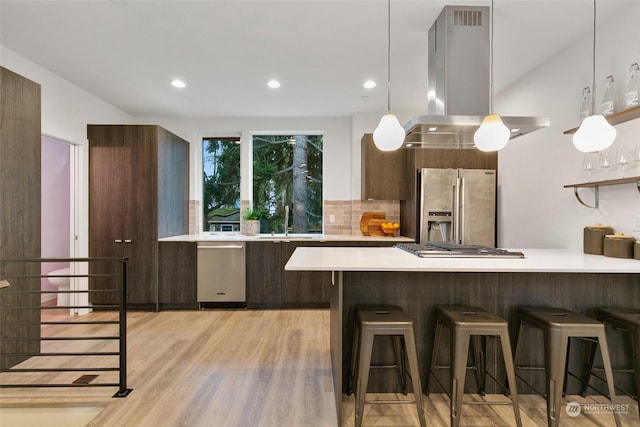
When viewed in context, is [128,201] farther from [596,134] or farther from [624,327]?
[624,327]

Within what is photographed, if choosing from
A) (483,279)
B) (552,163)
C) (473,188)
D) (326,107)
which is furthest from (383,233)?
(483,279)

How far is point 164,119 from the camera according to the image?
537 cm

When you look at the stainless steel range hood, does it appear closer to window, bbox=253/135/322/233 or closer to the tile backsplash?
the tile backsplash

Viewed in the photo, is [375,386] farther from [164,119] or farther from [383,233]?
[164,119]

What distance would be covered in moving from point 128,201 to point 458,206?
3.83m

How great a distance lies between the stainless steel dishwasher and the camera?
4.58 metres

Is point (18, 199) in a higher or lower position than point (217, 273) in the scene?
higher

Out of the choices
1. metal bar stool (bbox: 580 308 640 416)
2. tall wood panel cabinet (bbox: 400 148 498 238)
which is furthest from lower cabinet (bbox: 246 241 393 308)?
metal bar stool (bbox: 580 308 640 416)

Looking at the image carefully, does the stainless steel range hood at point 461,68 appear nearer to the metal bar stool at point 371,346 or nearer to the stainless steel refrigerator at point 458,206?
the metal bar stool at point 371,346

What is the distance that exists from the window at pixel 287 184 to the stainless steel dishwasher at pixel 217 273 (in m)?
1.00

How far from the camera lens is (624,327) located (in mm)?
2141

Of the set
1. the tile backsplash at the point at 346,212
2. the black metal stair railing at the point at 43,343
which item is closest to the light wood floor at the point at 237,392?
the black metal stair railing at the point at 43,343

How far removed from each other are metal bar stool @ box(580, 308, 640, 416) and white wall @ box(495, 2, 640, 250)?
67 centimetres

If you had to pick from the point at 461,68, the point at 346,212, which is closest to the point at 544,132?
the point at 461,68
